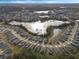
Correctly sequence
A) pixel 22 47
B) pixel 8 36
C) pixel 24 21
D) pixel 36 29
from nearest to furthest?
pixel 22 47, pixel 8 36, pixel 36 29, pixel 24 21

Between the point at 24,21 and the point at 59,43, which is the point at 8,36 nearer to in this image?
the point at 59,43

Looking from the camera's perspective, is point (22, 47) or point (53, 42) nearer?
point (22, 47)

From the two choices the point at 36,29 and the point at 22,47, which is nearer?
the point at 22,47

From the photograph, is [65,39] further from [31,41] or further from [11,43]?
[11,43]

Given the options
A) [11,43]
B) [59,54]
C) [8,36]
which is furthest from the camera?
[8,36]

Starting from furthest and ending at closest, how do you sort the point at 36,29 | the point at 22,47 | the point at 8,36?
the point at 36,29, the point at 8,36, the point at 22,47

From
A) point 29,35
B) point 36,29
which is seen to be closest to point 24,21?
Answer: point 36,29

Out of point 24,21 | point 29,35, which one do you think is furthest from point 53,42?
point 24,21

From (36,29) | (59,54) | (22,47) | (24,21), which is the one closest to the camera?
(59,54)
